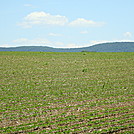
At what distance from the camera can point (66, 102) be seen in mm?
17938

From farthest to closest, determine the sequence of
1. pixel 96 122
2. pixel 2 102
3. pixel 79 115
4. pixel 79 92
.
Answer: pixel 79 92 < pixel 2 102 < pixel 79 115 < pixel 96 122

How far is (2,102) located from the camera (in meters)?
17.8

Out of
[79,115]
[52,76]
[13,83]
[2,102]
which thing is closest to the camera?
[79,115]

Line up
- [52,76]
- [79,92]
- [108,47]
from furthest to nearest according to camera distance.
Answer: [108,47] < [52,76] < [79,92]

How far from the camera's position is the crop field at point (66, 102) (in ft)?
45.0

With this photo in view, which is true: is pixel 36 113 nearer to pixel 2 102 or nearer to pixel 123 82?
pixel 2 102

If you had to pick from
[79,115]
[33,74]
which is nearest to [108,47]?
[33,74]

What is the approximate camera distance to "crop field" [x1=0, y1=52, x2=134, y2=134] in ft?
45.0

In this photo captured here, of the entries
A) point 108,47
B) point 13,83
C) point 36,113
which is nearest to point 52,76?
point 13,83

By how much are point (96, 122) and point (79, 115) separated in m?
1.36

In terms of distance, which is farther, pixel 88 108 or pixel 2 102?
pixel 2 102

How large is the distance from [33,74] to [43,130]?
1569 centimetres

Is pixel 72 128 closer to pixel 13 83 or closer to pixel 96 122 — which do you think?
pixel 96 122

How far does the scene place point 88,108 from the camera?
1664 centimetres
